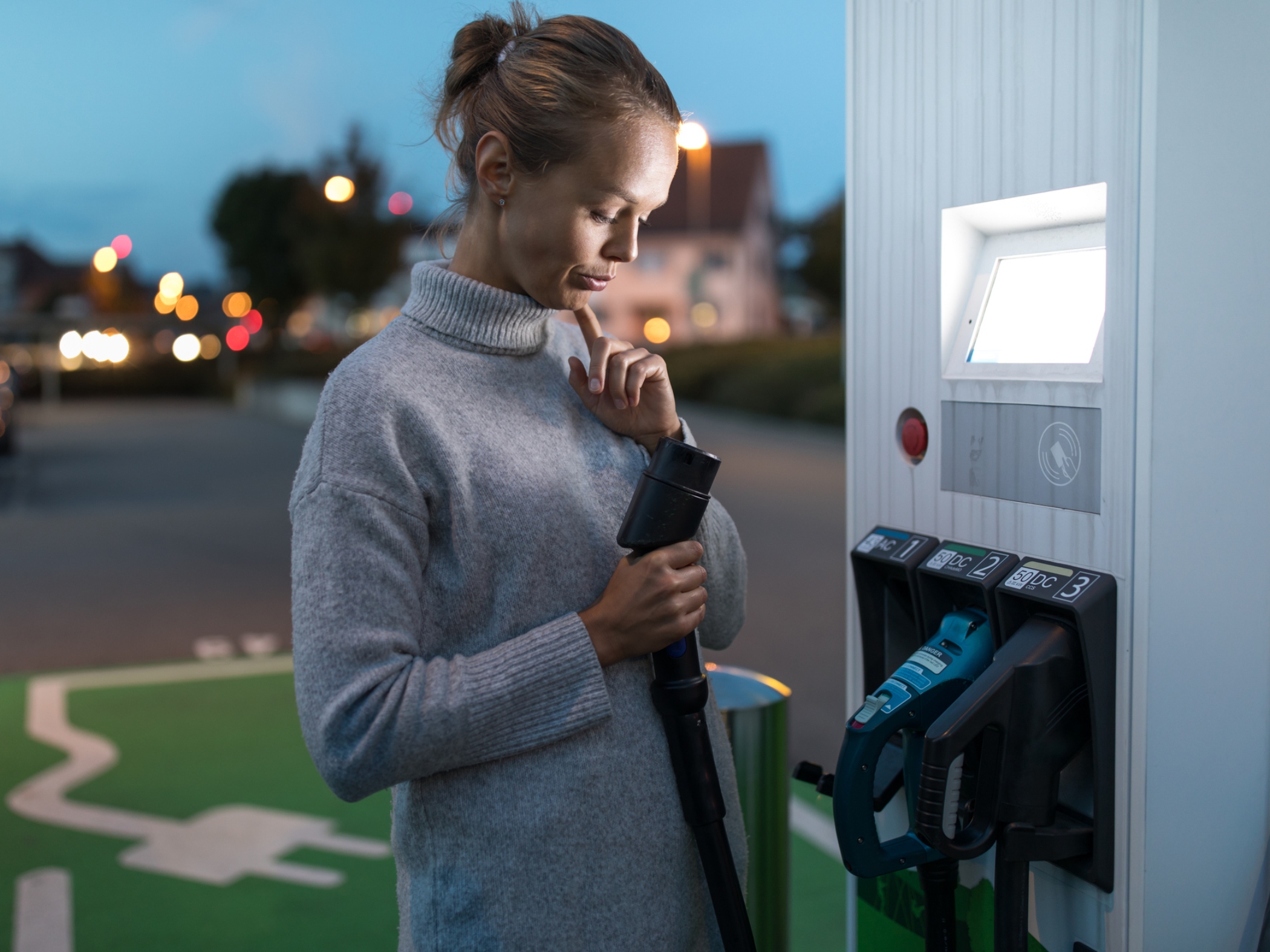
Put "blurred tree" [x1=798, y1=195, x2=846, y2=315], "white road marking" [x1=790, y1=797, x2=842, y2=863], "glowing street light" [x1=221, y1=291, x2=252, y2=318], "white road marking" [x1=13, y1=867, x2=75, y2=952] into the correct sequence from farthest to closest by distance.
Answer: "glowing street light" [x1=221, y1=291, x2=252, y2=318] → "blurred tree" [x1=798, y1=195, x2=846, y2=315] → "white road marking" [x1=790, y1=797, x2=842, y2=863] → "white road marking" [x1=13, y1=867, x2=75, y2=952]

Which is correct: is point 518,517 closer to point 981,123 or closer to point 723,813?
point 723,813

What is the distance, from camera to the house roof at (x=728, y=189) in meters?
41.4

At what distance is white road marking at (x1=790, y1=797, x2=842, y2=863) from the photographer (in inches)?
149

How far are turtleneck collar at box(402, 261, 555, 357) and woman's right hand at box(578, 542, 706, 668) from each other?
0.32 m

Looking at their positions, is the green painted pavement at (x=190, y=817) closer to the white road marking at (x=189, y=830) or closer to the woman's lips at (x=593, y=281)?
the white road marking at (x=189, y=830)

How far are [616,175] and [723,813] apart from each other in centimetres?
78

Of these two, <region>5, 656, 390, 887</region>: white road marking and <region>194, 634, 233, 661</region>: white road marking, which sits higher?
<region>194, 634, 233, 661</region>: white road marking

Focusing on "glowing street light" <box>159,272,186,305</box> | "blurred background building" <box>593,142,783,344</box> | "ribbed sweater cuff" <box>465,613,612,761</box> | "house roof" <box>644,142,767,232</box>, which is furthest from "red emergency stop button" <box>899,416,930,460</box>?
"house roof" <box>644,142,767,232</box>

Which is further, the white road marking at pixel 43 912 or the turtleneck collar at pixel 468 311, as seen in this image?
the white road marking at pixel 43 912

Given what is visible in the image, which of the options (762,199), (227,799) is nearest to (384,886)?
(227,799)

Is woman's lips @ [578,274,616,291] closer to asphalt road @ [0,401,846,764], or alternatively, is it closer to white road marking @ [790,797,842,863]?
white road marking @ [790,797,842,863]

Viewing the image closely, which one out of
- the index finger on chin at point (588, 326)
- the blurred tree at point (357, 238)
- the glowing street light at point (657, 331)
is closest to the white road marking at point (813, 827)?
the index finger on chin at point (588, 326)

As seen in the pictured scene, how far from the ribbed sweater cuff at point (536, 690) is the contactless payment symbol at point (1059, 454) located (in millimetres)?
676

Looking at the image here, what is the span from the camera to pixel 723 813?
1458 mm
